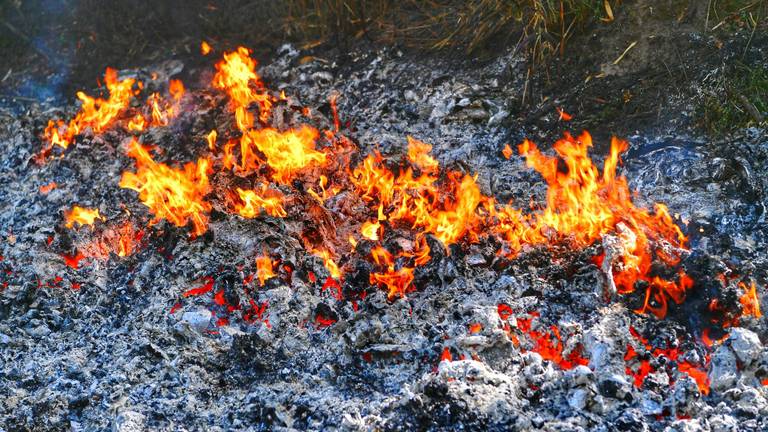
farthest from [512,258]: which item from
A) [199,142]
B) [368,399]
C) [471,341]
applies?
[199,142]

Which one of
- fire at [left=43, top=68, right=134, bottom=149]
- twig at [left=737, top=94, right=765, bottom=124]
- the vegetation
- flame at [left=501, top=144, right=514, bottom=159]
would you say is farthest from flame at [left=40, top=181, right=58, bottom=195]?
twig at [left=737, top=94, right=765, bottom=124]

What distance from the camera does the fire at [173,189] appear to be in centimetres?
443

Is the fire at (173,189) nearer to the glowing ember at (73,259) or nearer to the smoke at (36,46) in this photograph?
the glowing ember at (73,259)

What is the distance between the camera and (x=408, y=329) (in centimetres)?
363

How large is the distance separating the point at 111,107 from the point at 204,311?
2.59m

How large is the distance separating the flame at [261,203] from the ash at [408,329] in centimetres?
6

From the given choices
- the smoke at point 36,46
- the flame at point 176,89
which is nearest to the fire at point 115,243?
the flame at point 176,89

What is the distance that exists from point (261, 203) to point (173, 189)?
68cm

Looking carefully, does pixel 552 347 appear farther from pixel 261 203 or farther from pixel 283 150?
pixel 283 150

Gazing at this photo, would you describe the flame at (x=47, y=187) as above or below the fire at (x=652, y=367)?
above

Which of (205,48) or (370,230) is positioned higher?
(205,48)

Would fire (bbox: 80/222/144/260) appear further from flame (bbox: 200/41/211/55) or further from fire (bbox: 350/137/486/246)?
flame (bbox: 200/41/211/55)

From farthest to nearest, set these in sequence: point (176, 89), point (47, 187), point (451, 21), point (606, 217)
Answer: point (176, 89)
point (451, 21)
point (47, 187)
point (606, 217)

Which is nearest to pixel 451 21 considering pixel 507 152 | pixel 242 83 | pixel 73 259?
pixel 507 152
